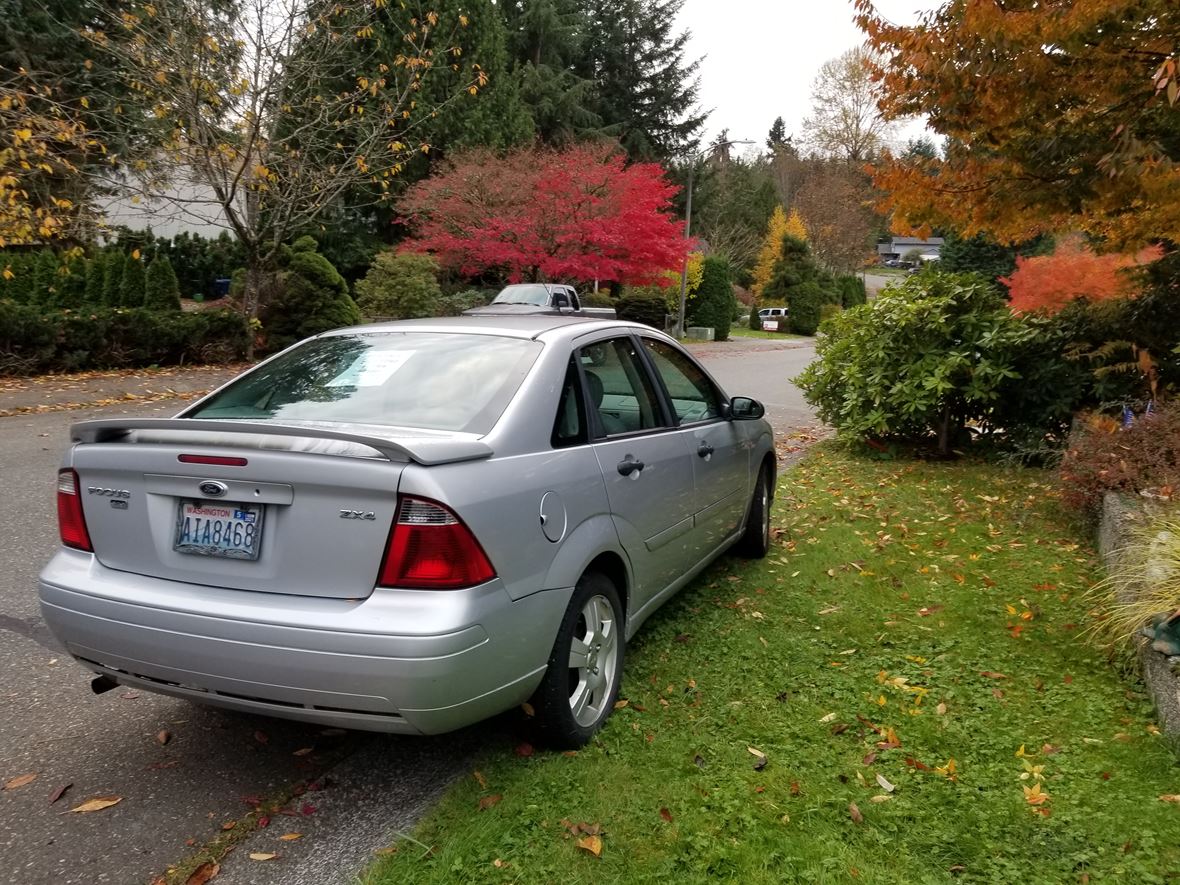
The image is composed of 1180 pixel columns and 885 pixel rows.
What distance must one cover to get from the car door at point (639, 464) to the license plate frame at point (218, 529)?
50.6 inches

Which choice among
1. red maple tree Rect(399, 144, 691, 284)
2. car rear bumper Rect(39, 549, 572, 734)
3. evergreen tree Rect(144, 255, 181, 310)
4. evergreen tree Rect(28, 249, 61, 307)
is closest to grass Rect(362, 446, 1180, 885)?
car rear bumper Rect(39, 549, 572, 734)

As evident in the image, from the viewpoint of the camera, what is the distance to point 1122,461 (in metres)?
5.59

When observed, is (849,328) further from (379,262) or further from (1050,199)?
(379,262)

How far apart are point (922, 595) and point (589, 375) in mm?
2582

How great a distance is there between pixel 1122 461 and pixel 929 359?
308 centimetres

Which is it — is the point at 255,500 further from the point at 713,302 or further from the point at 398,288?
the point at 713,302

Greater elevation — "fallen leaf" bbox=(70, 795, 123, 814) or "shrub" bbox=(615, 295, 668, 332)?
"shrub" bbox=(615, 295, 668, 332)

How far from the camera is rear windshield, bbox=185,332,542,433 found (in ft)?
10.2

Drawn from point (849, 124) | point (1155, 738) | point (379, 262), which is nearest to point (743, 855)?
point (1155, 738)

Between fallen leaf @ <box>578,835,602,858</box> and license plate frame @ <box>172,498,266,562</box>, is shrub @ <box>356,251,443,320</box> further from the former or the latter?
fallen leaf @ <box>578,835,602,858</box>

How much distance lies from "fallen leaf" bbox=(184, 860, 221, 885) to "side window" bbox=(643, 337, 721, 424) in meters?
2.71

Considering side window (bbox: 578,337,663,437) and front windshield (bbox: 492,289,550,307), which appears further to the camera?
front windshield (bbox: 492,289,550,307)

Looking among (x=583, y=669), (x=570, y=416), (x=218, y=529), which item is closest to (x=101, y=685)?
(x=218, y=529)

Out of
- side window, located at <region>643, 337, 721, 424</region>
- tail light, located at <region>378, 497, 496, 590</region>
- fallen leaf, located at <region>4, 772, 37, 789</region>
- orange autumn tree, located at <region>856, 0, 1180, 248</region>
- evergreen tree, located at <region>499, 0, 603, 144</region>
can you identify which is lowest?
fallen leaf, located at <region>4, 772, 37, 789</region>
